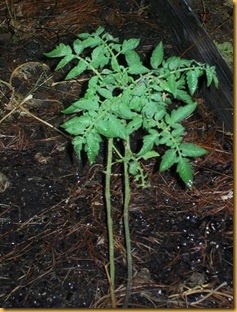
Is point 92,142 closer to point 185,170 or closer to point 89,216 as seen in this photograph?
point 185,170

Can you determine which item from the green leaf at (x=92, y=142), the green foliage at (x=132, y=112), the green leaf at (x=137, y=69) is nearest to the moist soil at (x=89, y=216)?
the green foliage at (x=132, y=112)

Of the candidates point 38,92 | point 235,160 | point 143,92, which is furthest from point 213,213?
point 38,92

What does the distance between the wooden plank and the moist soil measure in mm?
61

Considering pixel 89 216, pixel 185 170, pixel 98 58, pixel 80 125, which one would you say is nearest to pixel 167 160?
pixel 185 170

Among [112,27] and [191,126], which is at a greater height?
[112,27]

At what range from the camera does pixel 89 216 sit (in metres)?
2.92

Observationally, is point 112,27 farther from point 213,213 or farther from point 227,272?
point 227,272

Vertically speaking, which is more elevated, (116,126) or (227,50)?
(116,126)

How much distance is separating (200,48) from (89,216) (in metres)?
1.25

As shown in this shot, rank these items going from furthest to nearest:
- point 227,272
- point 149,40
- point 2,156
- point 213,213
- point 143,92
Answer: point 149,40, point 2,156, point 213,213, point 227,272, point 143,92

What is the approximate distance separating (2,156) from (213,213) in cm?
120

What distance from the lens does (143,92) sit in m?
2.21

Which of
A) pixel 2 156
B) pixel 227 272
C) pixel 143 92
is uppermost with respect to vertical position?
pixel 143 92

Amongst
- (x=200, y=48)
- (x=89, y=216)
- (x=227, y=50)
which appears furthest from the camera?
(x=200, y=48)
